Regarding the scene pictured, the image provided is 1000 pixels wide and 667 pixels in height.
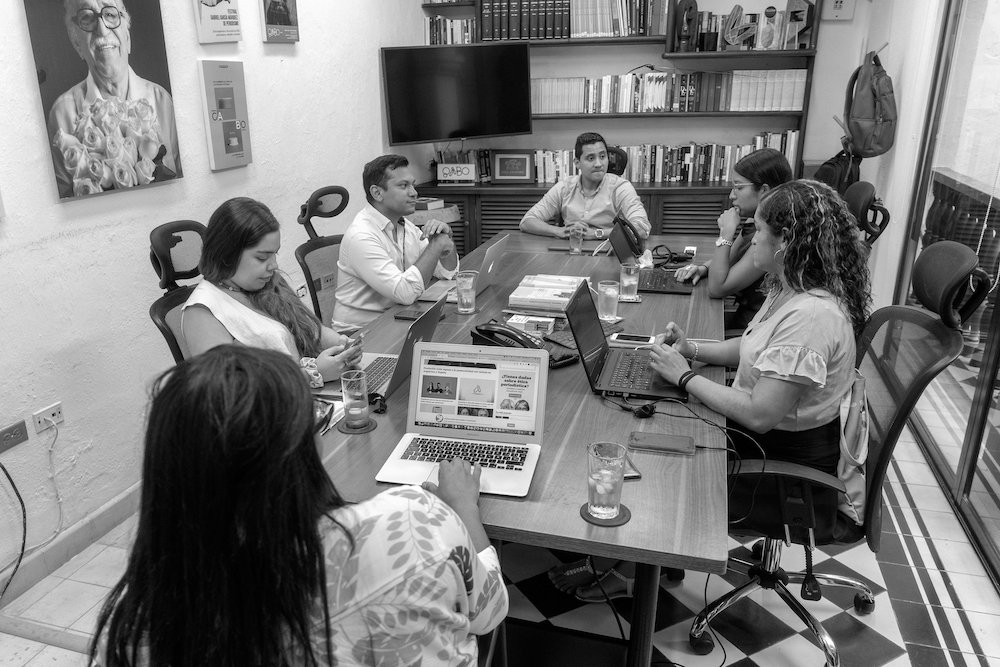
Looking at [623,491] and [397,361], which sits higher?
[397,361]

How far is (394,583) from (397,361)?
1.01 meters

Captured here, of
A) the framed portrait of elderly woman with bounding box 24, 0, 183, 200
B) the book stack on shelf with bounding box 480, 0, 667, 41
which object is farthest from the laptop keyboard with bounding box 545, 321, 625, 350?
the book stack on shelf with bounding box 480, 0, 667, 41

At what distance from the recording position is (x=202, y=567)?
89 centimetres

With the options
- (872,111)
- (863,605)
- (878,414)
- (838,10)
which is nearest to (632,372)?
(878,414)

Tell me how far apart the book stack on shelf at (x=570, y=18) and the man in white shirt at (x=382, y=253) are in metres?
2.65

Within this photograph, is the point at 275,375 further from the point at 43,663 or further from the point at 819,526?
the point at 43,663

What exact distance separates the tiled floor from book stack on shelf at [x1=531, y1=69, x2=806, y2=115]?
328 cm

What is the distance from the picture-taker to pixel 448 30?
551 centimetres

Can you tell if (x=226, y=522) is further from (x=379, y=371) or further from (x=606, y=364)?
(x=606, y=364)

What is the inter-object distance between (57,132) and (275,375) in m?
2.11

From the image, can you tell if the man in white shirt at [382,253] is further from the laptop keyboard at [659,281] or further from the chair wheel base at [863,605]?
the chair wheel base at [863,605]

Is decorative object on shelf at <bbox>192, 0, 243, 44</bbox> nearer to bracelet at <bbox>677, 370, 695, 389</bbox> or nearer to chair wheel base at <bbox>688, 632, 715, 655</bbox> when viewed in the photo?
bracelet at <bbox>677, 370, 695, 389</bbox>

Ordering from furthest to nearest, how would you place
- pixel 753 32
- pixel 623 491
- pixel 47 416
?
pixel 753 32 < pixel 47 416 < pixel 623 491

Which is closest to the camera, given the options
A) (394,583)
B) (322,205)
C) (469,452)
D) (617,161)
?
(394,583)
